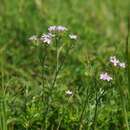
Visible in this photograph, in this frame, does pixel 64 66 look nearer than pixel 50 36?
No

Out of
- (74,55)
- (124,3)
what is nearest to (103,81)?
(74,55)

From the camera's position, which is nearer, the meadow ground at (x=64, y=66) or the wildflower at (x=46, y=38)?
the wildflower at (x=46, y=38)

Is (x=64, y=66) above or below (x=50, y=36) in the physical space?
above

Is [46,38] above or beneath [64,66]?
beneath

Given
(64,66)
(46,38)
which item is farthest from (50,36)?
(64,66)

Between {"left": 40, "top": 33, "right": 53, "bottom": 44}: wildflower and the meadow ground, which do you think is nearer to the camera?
{"left": 40, "top": 33, "right": 53, "bottom": 44}: wildflower

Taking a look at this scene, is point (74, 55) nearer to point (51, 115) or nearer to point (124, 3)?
point (51, 115)

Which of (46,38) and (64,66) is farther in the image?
(64,66)

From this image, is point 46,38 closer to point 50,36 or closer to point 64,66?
point 50,36
